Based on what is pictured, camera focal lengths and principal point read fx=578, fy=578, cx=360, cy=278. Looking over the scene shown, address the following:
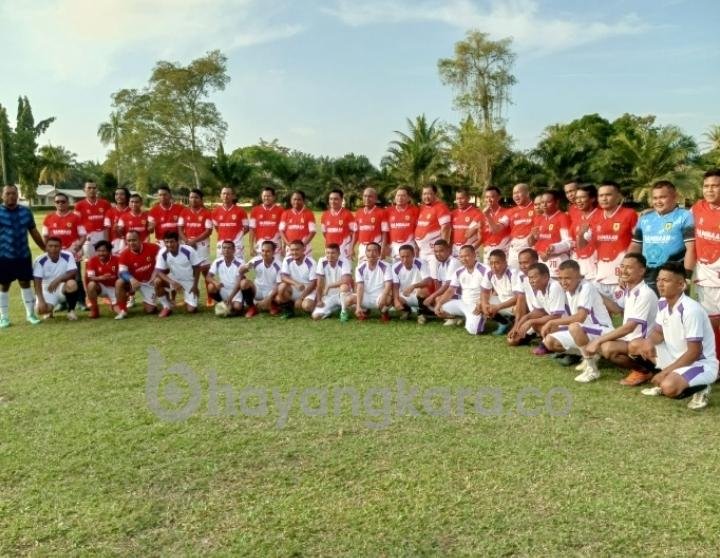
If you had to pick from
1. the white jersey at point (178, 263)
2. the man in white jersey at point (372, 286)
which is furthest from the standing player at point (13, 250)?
the man in white jersey at point (372, 286)

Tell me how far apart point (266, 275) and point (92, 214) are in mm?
3051

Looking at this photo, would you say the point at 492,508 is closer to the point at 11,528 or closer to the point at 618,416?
the point at 618,416

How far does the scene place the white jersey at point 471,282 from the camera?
7238mm

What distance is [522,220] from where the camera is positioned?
25.2ft

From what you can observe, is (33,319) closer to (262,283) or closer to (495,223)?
(262,283)

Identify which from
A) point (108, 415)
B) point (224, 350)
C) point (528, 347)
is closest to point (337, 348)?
point (224, 350)

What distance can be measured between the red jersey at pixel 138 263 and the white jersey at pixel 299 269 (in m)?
2.01

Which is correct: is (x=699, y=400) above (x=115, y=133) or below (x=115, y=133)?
below

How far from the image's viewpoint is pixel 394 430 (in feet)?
13.0

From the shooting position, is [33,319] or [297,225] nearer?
[33,319]

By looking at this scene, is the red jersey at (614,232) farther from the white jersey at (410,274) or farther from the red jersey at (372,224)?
the red jersey at (372,224)

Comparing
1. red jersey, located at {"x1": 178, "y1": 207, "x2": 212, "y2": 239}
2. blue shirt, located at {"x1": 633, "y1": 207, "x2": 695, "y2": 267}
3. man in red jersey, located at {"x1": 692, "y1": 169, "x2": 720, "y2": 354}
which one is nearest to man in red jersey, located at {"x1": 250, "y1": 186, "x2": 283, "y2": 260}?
red jersey, located at {"x1": 178, "y1": 207, "x2": 212, "y2": 239}

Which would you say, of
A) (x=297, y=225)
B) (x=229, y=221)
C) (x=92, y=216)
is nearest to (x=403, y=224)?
(x=297, y=225)

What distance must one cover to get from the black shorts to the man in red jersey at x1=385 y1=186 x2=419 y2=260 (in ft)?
16.8
